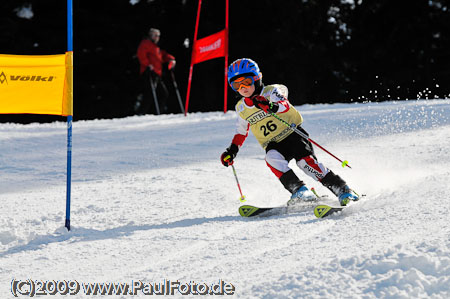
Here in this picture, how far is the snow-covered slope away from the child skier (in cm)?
34

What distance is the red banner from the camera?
10625 millimetres

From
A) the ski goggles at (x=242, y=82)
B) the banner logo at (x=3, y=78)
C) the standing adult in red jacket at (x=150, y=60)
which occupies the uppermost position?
the banner logo at (x=3, y=78)

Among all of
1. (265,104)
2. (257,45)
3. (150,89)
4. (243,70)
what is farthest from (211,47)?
(257,45)

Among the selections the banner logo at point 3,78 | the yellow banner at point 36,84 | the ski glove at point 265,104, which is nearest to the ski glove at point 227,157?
the ski glove at point 265,104

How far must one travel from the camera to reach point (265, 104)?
4508 mm

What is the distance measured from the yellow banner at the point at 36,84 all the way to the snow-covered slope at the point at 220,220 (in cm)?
85

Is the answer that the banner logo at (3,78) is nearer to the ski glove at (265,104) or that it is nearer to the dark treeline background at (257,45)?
the ski glove at (265,104)

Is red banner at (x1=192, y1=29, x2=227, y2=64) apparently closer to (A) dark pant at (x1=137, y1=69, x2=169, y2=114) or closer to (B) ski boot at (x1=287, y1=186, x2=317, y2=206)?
(A) dark pant at (x1=137, y1=69, x2=169, y2=114)

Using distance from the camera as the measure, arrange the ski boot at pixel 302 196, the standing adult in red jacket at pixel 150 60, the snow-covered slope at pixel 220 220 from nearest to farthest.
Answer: the snow-covered slope at pixel 220 220 → the ski boot at pixel 302 196 → the standing adult in red jacket at pixel 150 60

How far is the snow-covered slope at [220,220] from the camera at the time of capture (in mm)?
2656

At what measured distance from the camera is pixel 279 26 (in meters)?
19.3

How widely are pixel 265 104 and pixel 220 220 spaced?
991 mm

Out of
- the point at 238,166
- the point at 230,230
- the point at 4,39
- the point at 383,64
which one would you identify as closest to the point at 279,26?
the point at 383,64

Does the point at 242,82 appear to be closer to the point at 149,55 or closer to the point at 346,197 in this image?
the point at 346,197
